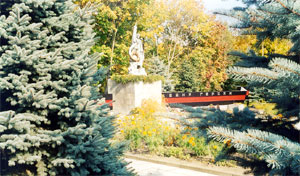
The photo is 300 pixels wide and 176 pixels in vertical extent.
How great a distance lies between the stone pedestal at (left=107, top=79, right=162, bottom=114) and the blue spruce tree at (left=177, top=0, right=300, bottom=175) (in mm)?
11200

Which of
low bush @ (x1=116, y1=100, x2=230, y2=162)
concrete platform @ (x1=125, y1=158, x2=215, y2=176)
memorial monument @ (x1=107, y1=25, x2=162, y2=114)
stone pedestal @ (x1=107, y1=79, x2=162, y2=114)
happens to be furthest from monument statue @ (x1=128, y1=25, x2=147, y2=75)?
concrete platform @ (x1=125, y1=158, x2=215, y2=176)

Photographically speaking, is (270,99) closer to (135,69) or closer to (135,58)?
(135,69)

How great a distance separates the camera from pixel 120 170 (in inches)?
135

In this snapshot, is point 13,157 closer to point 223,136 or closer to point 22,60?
point 22,60

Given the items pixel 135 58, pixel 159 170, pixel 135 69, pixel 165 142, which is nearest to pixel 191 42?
pixel 135 58

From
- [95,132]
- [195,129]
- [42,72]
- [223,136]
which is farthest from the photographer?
[95,132]

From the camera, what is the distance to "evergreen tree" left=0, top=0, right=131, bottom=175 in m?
2.73

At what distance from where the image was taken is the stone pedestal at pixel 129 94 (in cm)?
1370

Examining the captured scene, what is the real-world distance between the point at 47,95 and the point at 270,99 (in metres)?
2.11

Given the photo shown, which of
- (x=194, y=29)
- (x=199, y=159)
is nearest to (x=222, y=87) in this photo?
(x=194, y=29)

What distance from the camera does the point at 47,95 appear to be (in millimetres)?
2844

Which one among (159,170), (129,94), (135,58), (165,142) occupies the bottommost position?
(159,170)

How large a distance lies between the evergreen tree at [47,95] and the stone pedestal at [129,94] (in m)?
10.4

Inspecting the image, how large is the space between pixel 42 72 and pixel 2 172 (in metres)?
1.09
